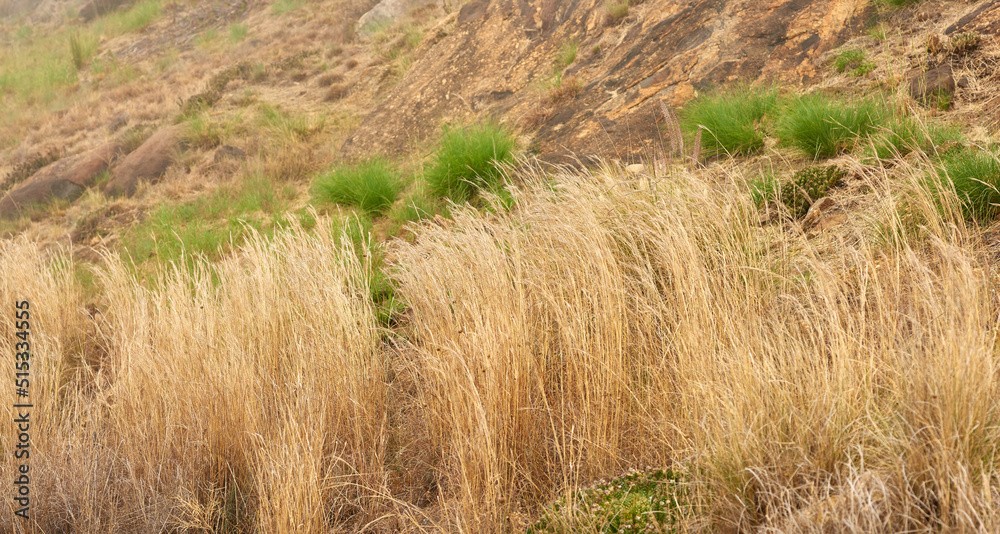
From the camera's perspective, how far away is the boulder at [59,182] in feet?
29.0

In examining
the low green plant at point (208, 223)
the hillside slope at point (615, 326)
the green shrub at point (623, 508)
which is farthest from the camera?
the low green plant at point (208, 223)

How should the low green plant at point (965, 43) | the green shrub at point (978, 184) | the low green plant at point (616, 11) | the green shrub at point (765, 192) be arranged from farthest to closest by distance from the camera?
the low green plant at point (616, 11) < the low green plant at point (965, 43) < the green shrub at point (765, 192) < the green shrub at point (978, 184)

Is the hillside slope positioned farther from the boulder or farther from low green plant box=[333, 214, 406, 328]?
the boulder

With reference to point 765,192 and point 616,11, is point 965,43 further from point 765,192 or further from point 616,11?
point 616,11

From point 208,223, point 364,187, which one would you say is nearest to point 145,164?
point 208,223

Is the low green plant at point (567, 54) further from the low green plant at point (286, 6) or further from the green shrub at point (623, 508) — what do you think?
the low green plant at point (286, 6)

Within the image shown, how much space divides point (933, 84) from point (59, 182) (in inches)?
414

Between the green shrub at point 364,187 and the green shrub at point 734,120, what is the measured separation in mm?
2849

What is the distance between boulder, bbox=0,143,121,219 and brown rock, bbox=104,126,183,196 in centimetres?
40

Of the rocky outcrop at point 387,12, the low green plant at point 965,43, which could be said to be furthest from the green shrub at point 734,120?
the rocky outcrop at point 387,12

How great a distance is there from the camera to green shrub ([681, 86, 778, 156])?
4445 millimetres

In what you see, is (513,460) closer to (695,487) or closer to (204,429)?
(695,487)

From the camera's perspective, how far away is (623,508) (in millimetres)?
2252

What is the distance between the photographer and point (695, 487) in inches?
84.8
